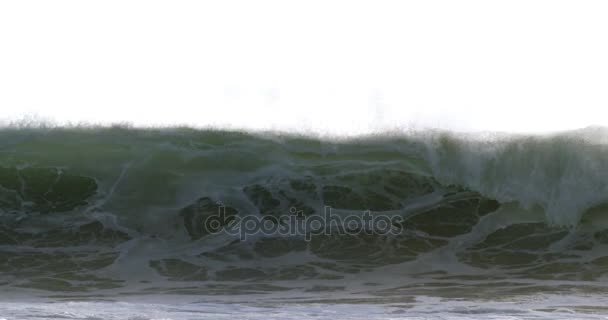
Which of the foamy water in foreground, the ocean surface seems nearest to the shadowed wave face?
the ocean surface

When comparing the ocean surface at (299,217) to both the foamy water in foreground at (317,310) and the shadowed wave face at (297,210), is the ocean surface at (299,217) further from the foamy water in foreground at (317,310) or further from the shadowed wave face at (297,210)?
the foamy water in foreground at (317,310)

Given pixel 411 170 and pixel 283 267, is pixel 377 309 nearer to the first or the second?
pixel 283 267

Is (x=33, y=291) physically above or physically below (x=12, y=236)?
below

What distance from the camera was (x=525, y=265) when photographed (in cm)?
780

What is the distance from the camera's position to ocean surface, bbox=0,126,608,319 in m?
6.98

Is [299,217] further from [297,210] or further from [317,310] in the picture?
[317,310]

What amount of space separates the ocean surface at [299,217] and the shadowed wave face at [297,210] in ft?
0.06

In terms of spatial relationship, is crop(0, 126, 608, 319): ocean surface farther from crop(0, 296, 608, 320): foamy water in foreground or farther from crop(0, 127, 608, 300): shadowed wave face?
crop(0, 296, 608, 320): foamy water in foreground

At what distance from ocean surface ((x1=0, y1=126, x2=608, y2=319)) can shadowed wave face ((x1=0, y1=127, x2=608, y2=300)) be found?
0.02m

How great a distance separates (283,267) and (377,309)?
200 centimetres

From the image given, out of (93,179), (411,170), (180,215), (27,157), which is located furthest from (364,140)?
(27,157)

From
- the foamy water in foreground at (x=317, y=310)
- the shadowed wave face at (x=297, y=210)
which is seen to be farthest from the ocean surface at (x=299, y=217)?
the foamy water in foreground at (x=317, y=310)

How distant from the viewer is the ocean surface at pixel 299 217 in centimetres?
698

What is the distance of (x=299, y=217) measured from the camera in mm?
8672
